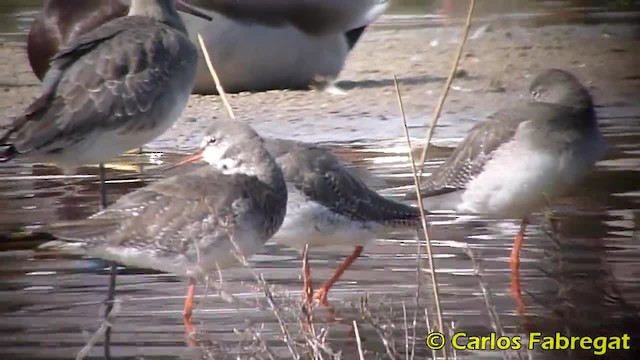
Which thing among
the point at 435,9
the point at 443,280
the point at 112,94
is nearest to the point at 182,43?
the point at 112,94

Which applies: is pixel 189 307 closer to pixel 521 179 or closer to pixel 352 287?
pixel 352 287

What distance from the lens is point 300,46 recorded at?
21.7 feet

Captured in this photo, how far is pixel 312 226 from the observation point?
440cm

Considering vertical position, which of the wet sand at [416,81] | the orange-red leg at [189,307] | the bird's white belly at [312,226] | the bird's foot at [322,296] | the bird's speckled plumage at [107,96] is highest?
the bird's speckled plumage at [107,96]

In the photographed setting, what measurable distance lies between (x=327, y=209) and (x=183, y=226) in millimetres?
587

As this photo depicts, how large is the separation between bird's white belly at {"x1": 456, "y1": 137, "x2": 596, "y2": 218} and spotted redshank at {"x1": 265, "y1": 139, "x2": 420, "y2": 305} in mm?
352

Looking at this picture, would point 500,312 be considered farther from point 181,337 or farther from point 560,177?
point 181,337

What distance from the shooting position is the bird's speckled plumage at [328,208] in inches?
174

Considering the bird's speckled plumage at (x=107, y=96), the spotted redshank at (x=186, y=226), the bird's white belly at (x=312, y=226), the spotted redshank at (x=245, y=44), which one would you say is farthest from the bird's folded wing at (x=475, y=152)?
the spotted redshank at (x=245, y=44)

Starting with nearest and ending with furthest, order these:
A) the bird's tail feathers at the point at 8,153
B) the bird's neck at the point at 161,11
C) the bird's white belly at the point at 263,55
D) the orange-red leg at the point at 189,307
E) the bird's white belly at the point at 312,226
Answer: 1. the orange-red leg at the point at 189,307
2. the bird's white belly at the point at 312,226
3. the bird's tail feathers at the point at 8,153
4. the bird's neck at the point at 161,11
5. the bird's white belly at the point at 263,55

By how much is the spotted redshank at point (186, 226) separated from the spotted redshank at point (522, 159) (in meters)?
0.88

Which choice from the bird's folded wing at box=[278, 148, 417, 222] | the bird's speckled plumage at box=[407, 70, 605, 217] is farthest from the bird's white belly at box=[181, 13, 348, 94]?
the bird's folded wing at box=[278, 148, 417, 222]

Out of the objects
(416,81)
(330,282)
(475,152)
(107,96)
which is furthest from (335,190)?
(416,81)

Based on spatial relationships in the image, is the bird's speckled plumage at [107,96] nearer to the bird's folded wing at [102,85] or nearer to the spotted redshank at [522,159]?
the bird's folded wing at [102,85]
